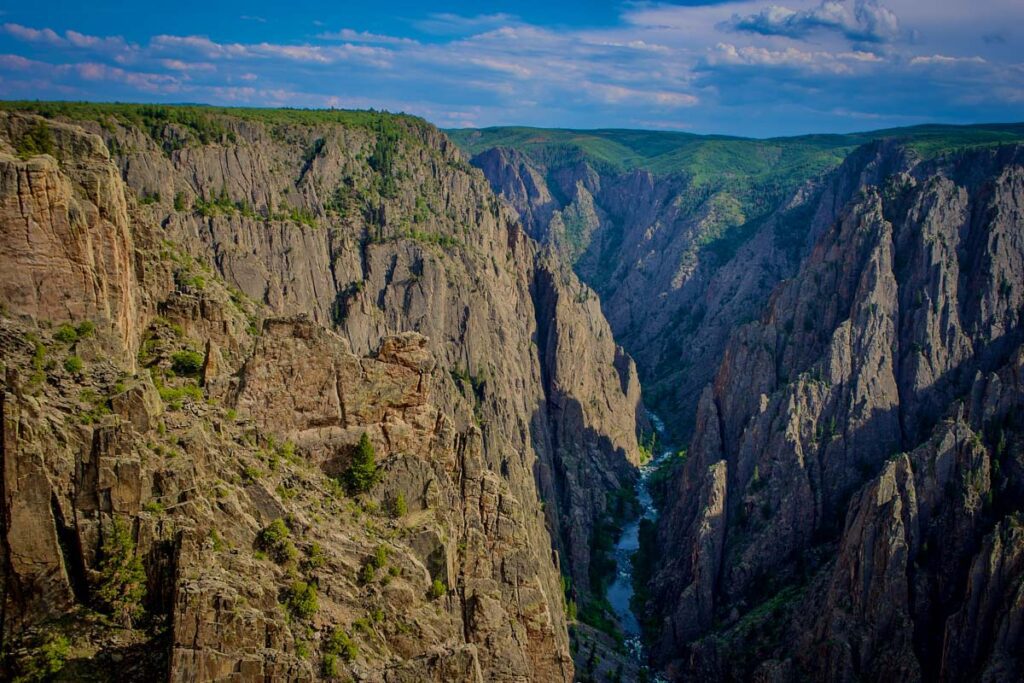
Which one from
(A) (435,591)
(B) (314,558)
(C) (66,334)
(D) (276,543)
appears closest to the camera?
(C) (66,334)

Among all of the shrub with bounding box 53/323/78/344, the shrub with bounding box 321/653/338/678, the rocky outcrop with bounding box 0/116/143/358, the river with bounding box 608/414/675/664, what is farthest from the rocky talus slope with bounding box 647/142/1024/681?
the shrub with bounding box 53/323/78/344

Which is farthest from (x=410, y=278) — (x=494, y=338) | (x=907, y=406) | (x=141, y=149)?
(x=907, y=406)

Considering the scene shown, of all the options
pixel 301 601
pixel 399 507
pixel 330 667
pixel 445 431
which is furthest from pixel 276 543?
pixel 445 431

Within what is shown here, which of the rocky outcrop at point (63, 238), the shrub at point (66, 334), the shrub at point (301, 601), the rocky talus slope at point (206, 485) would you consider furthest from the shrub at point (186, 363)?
the shrub at point (301, 601)

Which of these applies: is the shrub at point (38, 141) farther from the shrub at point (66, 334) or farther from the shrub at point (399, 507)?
the shrub at point (399, 507)

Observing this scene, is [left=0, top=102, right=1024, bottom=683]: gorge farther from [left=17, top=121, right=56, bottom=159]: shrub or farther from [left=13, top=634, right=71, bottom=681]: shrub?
[left=17, top=121, right=56, bottom=159]: shrub

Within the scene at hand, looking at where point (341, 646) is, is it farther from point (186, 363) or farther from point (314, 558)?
point (186, 363)
